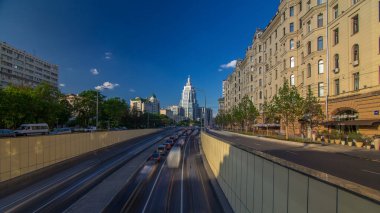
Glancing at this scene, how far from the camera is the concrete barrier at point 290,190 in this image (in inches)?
160

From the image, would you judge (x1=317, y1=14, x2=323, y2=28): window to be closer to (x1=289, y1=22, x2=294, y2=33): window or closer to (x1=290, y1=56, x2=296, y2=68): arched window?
(x1=290, y1=56, x2=296, y2=68): arched window

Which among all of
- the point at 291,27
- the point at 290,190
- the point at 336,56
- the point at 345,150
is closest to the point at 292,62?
the point at 291,27

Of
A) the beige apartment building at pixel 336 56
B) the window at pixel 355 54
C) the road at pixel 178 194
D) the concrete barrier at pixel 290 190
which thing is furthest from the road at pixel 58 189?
the window at pixel 355 54

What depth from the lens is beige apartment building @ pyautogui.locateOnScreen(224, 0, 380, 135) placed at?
30.3 metres

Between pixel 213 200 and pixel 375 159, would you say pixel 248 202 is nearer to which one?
pixel 213 200

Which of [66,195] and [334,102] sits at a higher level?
[334,102]

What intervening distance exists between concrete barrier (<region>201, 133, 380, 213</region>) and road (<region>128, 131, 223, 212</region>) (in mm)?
6806

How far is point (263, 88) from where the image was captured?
76625 mm

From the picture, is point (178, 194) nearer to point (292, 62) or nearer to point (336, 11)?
point (336, 11)

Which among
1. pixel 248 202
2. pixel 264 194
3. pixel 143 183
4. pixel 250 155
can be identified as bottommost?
pixel 143 183

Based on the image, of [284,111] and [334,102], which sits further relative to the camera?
[284,111]

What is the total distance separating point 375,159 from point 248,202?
1590 centimetres

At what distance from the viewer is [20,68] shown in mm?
120125

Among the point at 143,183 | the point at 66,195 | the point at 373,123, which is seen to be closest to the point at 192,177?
the point at 143,183
